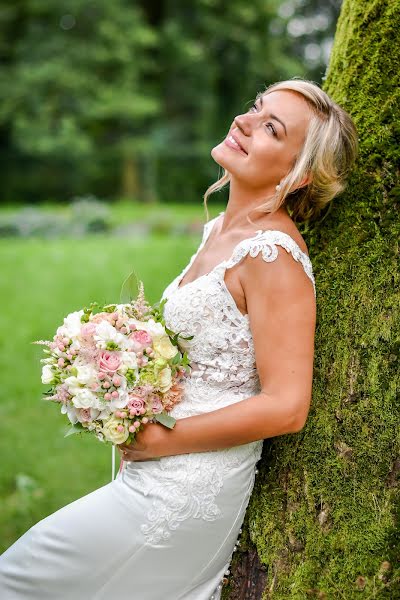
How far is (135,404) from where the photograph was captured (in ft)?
7.65

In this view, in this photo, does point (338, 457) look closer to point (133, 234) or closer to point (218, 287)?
point (218, 287)

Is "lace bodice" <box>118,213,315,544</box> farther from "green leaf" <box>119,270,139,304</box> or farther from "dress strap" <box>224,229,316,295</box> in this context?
"green leaf" <box>119,270,139,304</box>

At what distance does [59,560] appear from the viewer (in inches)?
93.3

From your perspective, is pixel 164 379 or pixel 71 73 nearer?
pixel 164 379

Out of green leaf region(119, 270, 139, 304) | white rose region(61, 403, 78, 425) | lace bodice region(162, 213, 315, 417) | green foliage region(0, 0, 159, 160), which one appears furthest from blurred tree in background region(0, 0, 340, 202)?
white rose region(61, 403, 78, 425)

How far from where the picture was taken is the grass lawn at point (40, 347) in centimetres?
551

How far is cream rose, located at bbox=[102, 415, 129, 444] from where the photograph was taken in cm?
233

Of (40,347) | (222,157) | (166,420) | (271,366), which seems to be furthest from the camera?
(40,347)

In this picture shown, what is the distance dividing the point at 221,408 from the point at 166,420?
0.20 meters

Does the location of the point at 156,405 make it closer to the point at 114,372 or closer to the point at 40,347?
the point at 114,372

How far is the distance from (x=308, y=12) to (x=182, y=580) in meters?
31.2

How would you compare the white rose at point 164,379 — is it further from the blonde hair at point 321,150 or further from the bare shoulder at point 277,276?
the blonde hair at point 321,150

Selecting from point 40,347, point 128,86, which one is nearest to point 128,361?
point 40,347

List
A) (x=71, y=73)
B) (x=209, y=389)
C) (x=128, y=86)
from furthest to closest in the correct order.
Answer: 1. (x=128, y=86)
2. (x=71, y=73)
3. (x=209, y=389)
